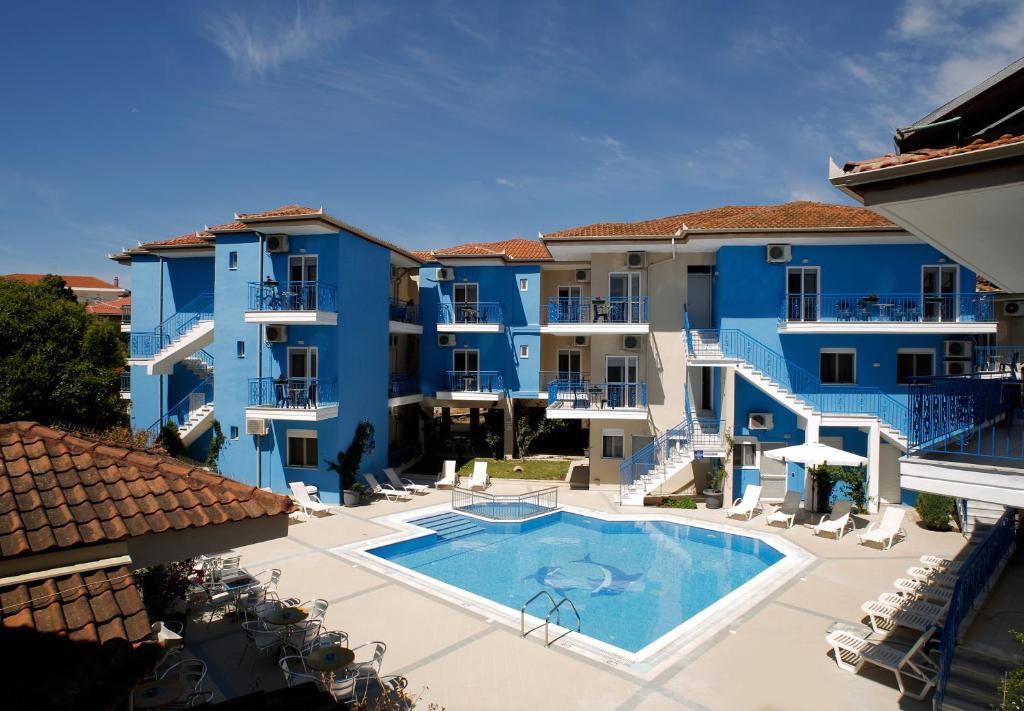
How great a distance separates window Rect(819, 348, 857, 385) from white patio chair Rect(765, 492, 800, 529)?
4.60 meters

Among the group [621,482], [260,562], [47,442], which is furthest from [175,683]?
[621,482]

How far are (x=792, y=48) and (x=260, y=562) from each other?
A: 18340 millimetres

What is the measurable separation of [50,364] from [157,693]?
488 inches

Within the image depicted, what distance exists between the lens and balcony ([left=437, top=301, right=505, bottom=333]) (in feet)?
96.4

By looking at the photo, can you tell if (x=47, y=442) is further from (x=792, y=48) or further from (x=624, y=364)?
(x=624, y=364)

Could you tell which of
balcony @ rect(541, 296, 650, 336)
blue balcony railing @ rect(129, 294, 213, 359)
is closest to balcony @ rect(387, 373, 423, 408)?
blue balcony railing @ rect(129, 294, 213, 359)

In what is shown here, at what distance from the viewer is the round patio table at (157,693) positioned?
310 inches

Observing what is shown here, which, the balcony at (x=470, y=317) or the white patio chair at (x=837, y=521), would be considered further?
the balcony at (x=470, y=317)

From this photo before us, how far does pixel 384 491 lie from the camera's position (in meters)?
23.2

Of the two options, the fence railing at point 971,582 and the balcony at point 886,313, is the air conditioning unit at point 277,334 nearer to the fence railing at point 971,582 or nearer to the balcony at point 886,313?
the balcony at point 886,313

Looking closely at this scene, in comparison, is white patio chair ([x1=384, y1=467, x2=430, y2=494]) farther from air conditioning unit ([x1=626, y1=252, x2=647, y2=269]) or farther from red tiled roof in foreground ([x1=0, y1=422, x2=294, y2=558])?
red tiled roof in foreground ([x1=0, y1=422, x2=294, y2=558])

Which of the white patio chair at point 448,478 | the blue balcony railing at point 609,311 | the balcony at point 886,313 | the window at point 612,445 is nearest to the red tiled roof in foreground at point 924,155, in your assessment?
the balcony at point 886,313

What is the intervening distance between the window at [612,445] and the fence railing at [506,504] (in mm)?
3431

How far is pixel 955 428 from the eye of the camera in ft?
27.9
